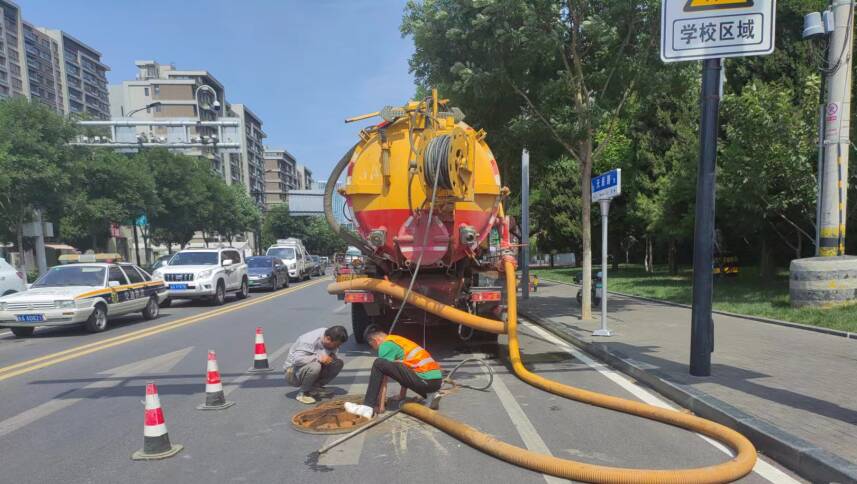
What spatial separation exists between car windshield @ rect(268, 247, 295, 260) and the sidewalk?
2126 centimetres

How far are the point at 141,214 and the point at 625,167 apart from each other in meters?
27.4

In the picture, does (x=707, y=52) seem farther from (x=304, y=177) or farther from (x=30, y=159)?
(x=304, y=177)

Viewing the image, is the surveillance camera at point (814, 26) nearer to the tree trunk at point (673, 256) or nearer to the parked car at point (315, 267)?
the tree trunk at point (673, 256)

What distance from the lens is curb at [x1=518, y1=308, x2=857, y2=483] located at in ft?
11.5

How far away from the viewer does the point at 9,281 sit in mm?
13703

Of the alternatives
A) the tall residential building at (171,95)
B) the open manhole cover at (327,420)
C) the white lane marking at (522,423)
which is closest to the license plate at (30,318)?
the open manhole cover at (327,420)

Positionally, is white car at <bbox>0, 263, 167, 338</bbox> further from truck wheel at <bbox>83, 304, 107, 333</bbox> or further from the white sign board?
the white sign board

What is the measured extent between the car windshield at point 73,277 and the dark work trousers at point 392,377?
9561 mm

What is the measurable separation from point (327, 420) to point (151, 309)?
10.4 metres

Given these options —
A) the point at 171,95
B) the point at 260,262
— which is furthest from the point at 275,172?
the point at 260,262

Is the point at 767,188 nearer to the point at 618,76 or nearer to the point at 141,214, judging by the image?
the point at 618,76

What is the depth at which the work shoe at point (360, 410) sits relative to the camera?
4910mm

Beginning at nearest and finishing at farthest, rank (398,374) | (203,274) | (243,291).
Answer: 1. (398,374)
2. (203,274)
3. (243,291)

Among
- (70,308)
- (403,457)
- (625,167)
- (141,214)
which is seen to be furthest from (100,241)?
(403,457)
